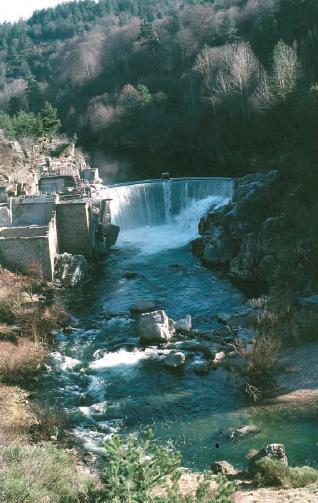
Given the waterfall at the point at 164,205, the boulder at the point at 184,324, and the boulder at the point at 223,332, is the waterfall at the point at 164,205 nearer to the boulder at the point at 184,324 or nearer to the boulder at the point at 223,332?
the boulder at the point at 184,324

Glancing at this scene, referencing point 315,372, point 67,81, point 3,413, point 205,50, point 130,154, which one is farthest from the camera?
point 67,81

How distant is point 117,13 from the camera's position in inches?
4724

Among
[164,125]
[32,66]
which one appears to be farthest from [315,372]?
[32,66]

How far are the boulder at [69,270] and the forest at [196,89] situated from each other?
15545mm

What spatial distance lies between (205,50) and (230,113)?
12381 millimetres

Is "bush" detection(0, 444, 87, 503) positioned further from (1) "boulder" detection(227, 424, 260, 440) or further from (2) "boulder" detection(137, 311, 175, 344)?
(2) "boulder" detection(137, 311, 175, 344)

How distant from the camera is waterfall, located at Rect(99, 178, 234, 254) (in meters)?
42.4

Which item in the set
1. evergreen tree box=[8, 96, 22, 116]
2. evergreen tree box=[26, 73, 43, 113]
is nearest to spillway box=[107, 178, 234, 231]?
evergreen tree box=[8, 96, 22, 116]

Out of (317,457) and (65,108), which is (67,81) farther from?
(317,457)

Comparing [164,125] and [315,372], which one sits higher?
[164,125]

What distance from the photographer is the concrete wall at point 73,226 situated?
33.6 meters

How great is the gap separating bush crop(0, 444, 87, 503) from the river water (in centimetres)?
509

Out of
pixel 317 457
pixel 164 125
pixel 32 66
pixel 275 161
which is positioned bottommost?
pixel 317 457

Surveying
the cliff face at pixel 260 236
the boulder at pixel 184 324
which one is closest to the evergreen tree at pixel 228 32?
the cliff face at pixel 260 236
